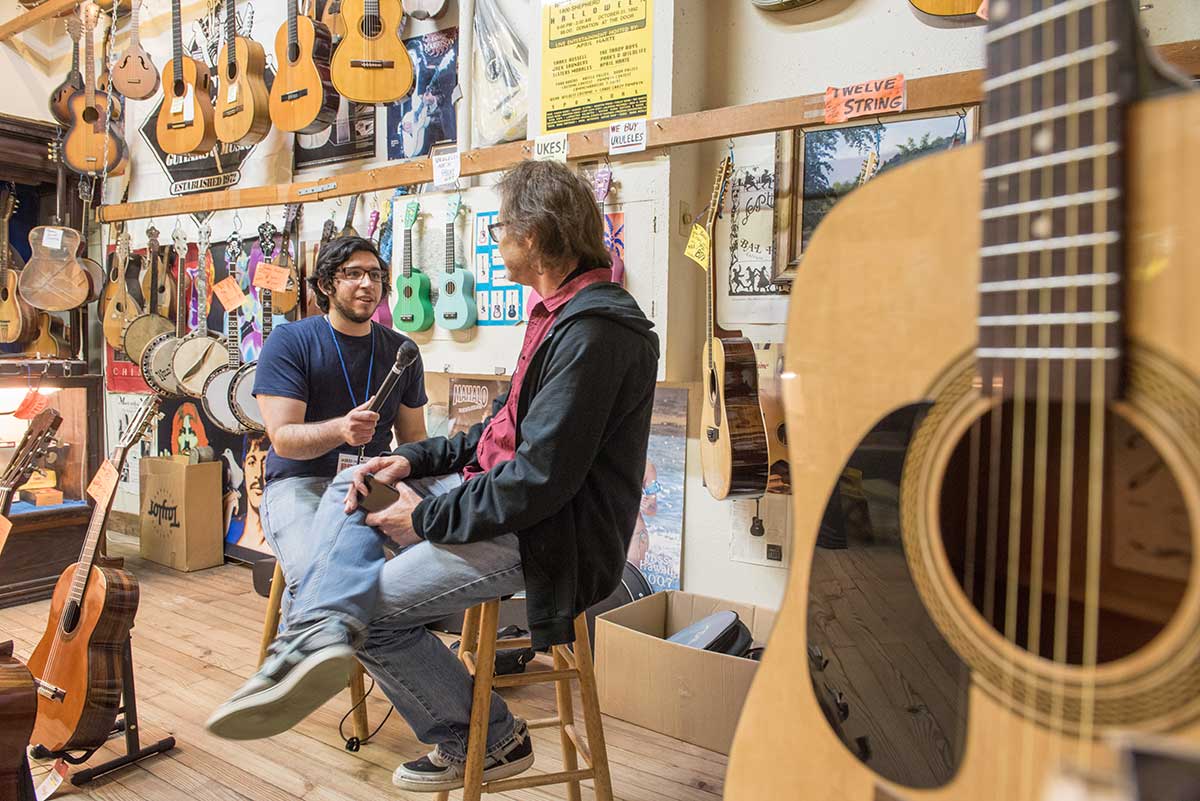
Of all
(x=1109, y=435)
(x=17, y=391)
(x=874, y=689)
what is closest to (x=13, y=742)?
(x=874, y=689)

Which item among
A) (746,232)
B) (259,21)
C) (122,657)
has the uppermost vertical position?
(259,21)

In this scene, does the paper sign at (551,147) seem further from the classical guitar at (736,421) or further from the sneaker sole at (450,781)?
the sneaker sole at (450,781)

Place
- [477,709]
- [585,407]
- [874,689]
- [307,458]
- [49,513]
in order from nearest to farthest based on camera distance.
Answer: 1. [874,689]
2. [585,407]
3. [477,709]
4. [307,458]
5. [49,513]

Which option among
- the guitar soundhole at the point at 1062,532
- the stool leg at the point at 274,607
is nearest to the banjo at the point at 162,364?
the stool leg at the point at 274,607

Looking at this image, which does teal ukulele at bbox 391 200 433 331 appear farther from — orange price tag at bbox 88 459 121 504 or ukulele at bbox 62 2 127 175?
ukulele at bbox 62 2 127 175

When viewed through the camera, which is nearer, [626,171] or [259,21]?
[626,171]

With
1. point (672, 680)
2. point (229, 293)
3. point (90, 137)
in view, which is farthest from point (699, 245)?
point (90, 137)

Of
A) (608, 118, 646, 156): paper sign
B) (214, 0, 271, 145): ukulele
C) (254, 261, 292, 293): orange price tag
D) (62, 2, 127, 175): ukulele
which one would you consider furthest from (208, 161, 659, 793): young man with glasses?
(62, 2, 127, 175): ukulele

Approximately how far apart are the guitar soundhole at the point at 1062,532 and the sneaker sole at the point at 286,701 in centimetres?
107

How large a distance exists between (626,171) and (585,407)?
154 centimetres

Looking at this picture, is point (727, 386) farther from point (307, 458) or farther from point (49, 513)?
point (49, 513)

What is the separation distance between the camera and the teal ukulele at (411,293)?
3312mm

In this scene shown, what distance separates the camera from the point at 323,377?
2.51 meters

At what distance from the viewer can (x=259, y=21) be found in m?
4.21
